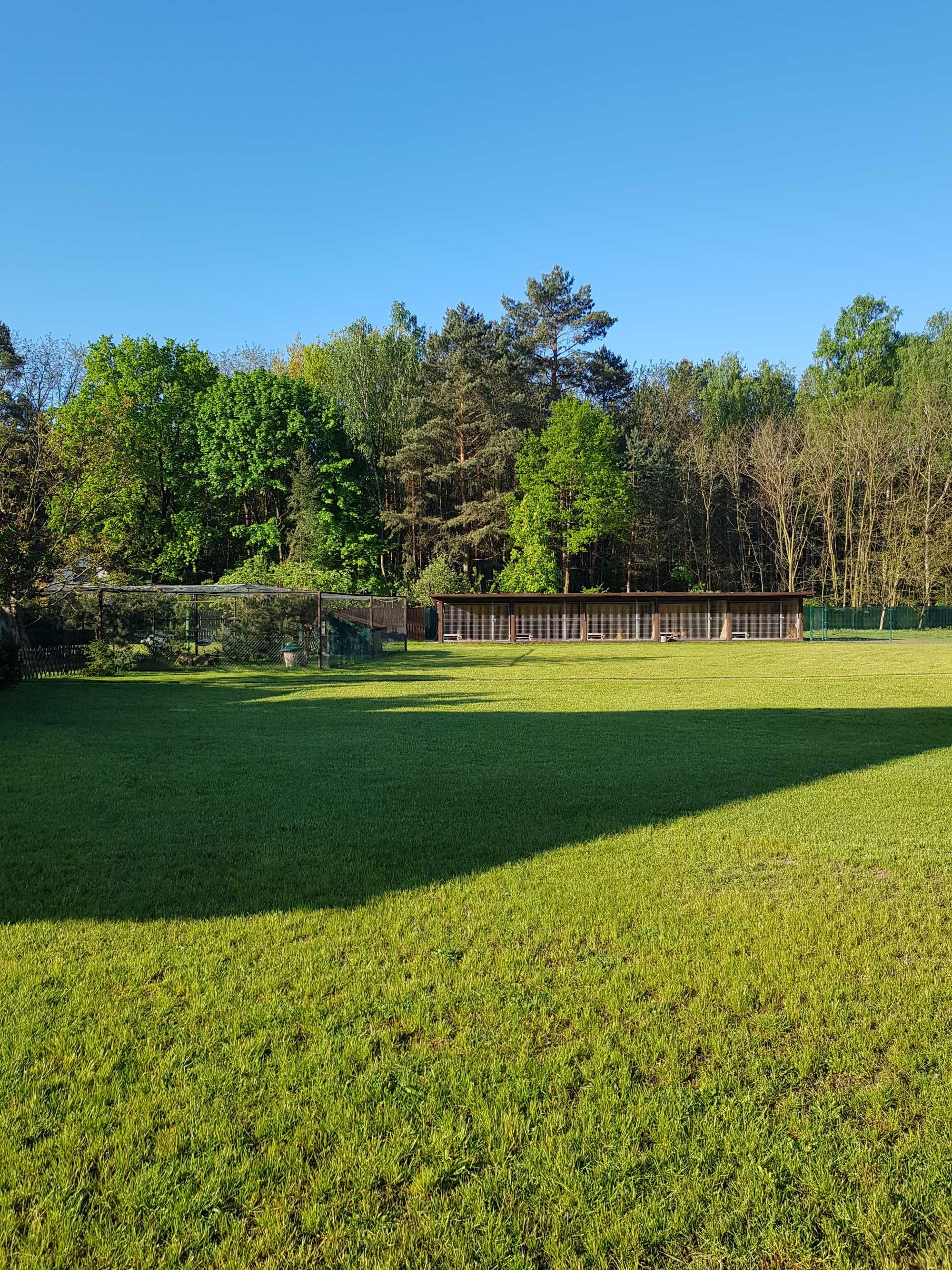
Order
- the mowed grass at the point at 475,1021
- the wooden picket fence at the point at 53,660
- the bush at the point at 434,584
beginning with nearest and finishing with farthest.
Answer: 1. the mowed grass at the point at 475,1021
2. the wooden picket fence at the point at 53,660
3. the bush at the point at 434,584

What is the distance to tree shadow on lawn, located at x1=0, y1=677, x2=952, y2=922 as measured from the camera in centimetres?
464

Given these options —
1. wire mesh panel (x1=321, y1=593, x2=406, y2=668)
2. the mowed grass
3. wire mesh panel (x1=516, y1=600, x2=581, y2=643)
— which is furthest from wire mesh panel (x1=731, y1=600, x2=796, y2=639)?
the mowed grass

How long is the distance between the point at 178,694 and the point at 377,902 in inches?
462

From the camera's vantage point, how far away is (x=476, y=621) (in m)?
41.4

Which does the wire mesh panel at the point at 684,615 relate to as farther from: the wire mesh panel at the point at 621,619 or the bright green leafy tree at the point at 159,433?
the bright green leafy tree at the point at 159,433

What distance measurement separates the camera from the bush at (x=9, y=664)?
44.1 ft

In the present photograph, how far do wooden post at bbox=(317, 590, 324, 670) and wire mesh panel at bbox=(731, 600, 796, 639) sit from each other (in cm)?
2679

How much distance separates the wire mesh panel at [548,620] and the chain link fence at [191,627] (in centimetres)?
1997

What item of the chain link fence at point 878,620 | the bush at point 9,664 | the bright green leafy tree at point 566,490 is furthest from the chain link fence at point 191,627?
the chain link fence at point 878,620

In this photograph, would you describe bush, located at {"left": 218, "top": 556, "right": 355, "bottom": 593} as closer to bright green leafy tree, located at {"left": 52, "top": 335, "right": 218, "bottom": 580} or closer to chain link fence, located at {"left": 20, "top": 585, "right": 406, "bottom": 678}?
bright green leafy tree, located at {"left": 52, "top": 335, "right": 218, "bottom": 580}

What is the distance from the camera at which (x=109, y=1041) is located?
9.40 feet

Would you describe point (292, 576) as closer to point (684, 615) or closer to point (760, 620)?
point (684, 615)

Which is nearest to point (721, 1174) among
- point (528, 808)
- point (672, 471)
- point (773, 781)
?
point (528, 808)

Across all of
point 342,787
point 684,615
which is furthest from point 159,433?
point 342,787
